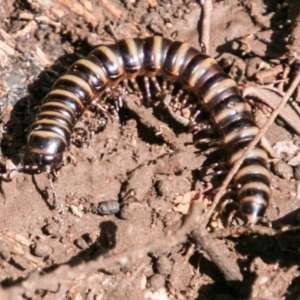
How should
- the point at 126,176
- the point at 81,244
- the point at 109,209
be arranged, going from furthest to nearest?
1. the point at 126,176
2. the point at 109,209
3. the point at 81,244

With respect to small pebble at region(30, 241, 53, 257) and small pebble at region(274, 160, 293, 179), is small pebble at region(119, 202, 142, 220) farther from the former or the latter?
small pebble at region(274, 160, 293, 179)

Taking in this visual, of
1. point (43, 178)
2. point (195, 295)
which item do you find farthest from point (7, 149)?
point (195, 295)

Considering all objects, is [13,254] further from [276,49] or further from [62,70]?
[276,49]

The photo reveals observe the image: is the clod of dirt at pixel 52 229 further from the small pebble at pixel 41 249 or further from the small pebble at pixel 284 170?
the small pebble at pixel 284 170

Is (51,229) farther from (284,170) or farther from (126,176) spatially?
(284,170)

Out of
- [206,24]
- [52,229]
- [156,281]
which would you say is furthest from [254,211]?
[206,24]

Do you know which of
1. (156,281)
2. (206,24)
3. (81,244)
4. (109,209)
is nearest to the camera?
(156,281)
